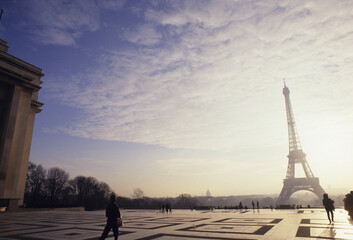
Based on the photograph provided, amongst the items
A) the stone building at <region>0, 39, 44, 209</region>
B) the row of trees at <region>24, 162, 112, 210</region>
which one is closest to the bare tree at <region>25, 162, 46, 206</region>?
the row of trees at <region>24, 162, 112, 210</region>

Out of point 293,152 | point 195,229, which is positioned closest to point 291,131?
point 293,152

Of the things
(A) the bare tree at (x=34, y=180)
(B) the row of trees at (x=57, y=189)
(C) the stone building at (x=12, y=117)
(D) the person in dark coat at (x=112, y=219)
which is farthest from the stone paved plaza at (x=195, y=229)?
(A) the bare tree at (x=34, y=180)

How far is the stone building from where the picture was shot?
23.5 m

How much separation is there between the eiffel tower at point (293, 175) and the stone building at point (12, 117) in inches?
2853

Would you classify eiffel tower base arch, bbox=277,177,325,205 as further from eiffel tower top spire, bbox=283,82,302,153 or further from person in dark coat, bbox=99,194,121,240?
person in dark coat, bbox=99,194,121,240

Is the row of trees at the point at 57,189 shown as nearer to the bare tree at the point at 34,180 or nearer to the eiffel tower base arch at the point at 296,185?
the bare tree at the point at 34,180

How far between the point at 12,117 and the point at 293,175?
79.1m

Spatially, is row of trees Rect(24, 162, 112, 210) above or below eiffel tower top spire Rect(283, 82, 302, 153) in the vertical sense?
below

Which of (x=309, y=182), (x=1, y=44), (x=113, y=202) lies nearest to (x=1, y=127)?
(x=1, y=44)

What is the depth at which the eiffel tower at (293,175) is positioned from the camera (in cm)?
7125

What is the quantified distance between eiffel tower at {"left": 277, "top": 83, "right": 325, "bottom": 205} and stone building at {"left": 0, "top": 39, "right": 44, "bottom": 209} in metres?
72.5

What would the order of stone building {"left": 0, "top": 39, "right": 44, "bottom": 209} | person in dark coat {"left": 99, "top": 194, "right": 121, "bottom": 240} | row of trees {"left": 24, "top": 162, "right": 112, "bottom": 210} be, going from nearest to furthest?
1. person in dark coat {"left": 99, "top": 194, "right": 121, "bottom": 240}
2. stone building {"left": 0, "top": 39, "right": 44, "bottom": 209}
3. row of trees {"left": 24, "top": 162, "right": 112, "bottom": 210}

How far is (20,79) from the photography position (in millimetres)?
26219

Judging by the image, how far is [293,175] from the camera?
7569cm
